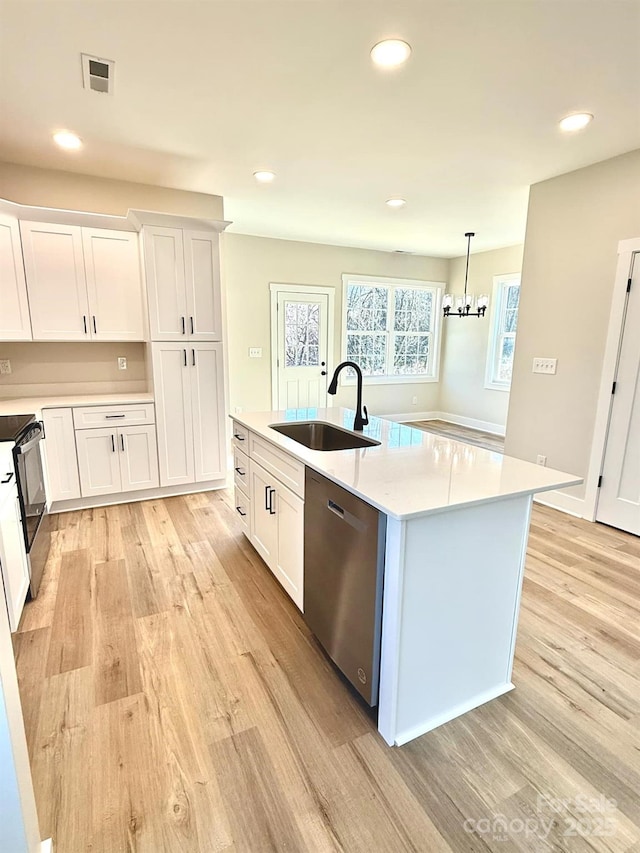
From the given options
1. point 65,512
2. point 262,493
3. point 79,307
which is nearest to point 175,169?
point 79,307

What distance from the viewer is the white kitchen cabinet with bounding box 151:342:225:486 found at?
12.1 ft

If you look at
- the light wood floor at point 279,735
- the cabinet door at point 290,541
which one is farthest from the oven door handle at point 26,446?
the cabinet door at point 290,541

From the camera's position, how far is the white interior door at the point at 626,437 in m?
3.09

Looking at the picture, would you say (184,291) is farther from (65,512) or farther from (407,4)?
(407,4)

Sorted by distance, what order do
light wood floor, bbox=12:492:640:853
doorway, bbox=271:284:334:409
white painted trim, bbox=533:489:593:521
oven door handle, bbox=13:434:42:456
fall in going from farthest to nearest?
1. doorway, bbox=271:284:334:409
2. white painted trim, bbox=533:489:593:521
3. oven door handle, bbox=13:434:42:456
4. light wood floor, bbox=12:492:640:853

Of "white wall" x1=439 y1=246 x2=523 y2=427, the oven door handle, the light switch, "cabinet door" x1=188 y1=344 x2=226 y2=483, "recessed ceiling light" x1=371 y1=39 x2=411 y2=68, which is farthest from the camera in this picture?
"white wall" x1=439 y1=246 x2=523 y2=427

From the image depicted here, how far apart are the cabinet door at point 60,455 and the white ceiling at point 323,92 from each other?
6.26 ft

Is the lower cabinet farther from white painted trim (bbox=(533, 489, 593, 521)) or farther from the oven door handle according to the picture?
white painted trim (bbox=(533, 489, 593, 521))

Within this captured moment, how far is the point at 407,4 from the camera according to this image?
1686 millimetres

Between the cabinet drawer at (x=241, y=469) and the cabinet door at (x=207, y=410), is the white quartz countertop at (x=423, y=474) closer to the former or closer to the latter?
the cabinet drawer at (x=241, y=469)

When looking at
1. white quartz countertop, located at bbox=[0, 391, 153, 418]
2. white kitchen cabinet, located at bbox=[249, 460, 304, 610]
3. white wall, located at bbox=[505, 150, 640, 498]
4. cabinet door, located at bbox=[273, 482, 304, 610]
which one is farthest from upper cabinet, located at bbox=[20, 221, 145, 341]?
white wall, located at bbox=[505, 150, 640, 498]

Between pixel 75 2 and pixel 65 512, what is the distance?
323 centimetres

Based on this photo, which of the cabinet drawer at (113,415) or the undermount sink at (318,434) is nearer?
the undermount sink at (318,434)

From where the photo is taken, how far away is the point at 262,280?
5.90 m
